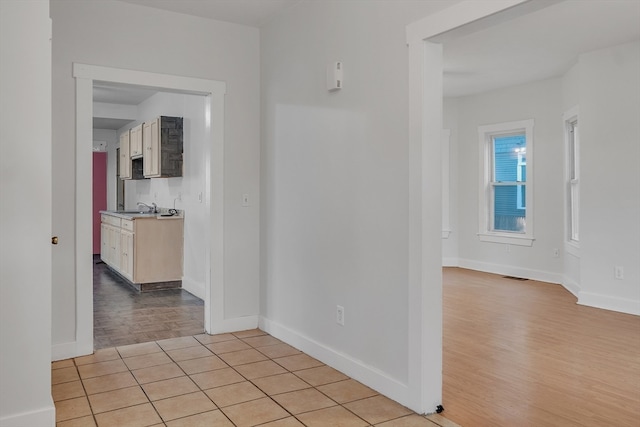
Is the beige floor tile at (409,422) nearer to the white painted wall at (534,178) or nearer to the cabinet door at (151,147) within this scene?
the cabinet door at (151,147)

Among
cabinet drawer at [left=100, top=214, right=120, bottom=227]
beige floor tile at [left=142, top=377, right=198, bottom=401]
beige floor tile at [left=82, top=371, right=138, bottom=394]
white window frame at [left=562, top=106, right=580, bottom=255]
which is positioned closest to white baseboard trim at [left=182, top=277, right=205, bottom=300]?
cabinet drawer at [left=100, top=214, right=120, bottom=227]

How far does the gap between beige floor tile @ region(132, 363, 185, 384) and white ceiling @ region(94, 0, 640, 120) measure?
254 cm

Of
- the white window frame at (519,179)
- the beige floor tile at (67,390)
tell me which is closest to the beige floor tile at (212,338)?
the beige floor tile at (67,390)

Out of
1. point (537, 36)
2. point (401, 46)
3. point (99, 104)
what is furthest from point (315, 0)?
point (99, 104)

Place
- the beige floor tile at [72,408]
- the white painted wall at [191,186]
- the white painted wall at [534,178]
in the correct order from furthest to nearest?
the white painted wall at [534,178]
the white painted wall at [191,186]
the beige floor tile at [72,408]

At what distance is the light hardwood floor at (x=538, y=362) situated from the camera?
270 centimetres

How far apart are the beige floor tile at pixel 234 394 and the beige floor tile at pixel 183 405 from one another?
47mm

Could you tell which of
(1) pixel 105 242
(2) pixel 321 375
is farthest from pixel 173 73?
(1) pixel 105 242

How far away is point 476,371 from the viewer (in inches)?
131

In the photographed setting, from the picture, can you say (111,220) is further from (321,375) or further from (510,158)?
(510,158)

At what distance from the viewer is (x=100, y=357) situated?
3.58 m

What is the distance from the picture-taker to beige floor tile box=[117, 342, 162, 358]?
3672 millimetres

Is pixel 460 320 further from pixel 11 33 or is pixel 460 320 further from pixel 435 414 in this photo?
pixel 11 33

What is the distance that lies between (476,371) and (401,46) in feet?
6.86
